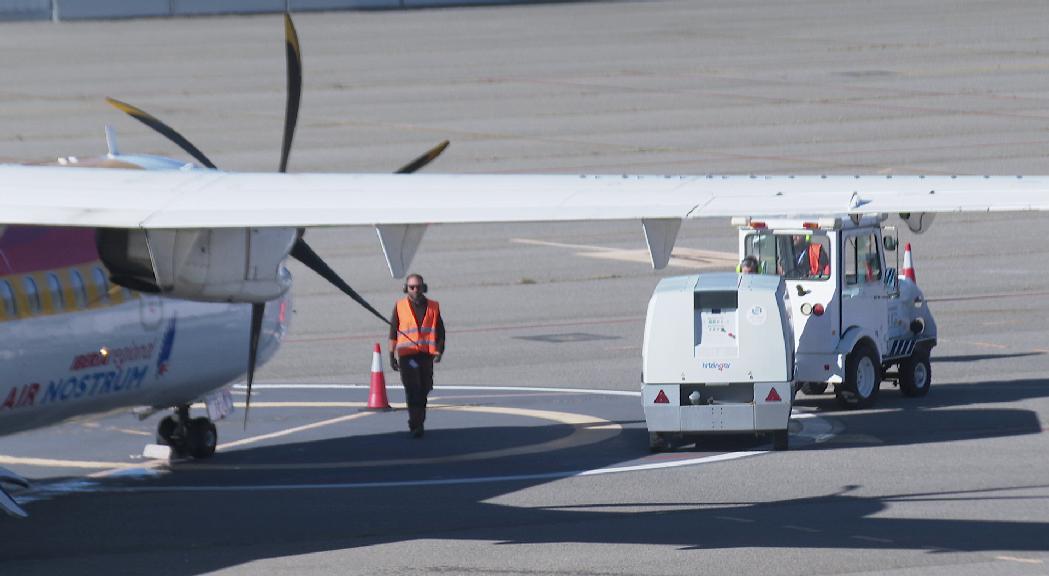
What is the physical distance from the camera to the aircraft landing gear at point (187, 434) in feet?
77.0

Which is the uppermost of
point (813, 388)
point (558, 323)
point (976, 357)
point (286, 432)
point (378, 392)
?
point (558, 323)

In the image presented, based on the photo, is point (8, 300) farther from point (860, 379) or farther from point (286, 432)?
point (860, 379)

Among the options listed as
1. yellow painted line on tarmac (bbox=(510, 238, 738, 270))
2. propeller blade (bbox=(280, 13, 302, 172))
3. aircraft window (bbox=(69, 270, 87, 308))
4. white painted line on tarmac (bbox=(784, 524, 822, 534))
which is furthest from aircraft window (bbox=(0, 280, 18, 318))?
yellow painted line on tarmac (bbox=(510, 238, 738, 270))

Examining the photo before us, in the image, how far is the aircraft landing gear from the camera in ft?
77.0

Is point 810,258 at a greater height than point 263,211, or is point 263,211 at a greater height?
point 810,258

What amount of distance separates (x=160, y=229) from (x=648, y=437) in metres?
10.6

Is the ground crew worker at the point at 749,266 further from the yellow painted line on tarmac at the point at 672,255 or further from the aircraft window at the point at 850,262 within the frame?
the yellow painted line on tarmac at the point at 672,255

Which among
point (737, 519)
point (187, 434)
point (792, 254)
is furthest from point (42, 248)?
point (792, 254)

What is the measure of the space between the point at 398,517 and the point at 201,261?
518 centimetres

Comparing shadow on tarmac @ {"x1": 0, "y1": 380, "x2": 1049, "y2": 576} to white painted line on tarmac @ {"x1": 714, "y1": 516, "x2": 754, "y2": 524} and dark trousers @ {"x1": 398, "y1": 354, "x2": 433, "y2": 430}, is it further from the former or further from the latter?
dark trousers @ {"x1": 398, "y1": 354, "x2": 433, "y2": 430}

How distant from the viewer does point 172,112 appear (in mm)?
62812

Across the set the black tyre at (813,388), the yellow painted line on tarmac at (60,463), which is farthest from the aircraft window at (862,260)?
the yellow painted line on tarmac at (60,463)

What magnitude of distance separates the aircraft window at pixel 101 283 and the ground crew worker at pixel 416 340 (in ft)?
16.2

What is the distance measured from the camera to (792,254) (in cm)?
2677
